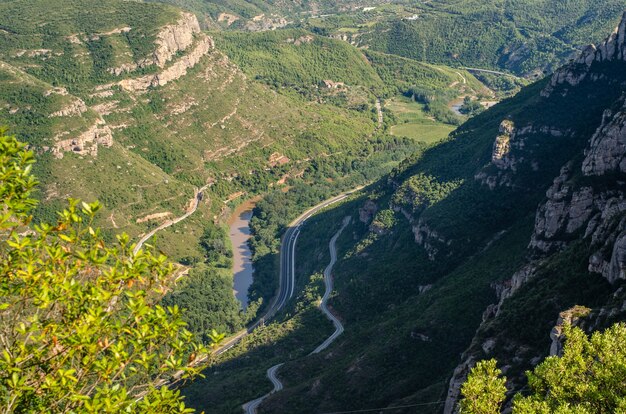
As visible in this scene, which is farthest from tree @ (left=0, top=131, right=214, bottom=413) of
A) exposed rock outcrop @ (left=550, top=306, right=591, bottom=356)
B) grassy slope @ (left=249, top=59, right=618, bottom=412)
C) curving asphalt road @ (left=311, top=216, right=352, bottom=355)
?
curving asphalt road @ (left=311, top=216, right=352, bottom=355)

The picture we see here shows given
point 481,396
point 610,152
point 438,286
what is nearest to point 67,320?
point 481,396

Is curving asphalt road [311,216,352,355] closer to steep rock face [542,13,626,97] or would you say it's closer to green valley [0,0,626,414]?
green valley [0,0,626,414]

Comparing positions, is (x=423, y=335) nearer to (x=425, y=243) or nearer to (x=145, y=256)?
(x=425, y=243)

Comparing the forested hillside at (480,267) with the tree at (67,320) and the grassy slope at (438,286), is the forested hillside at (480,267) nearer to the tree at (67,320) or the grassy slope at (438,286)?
the grassy slope at (438,286)

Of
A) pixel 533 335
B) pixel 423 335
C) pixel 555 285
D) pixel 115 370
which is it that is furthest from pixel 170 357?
pixel 423 335

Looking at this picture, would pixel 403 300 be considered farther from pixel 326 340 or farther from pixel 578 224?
pixel 578 224
